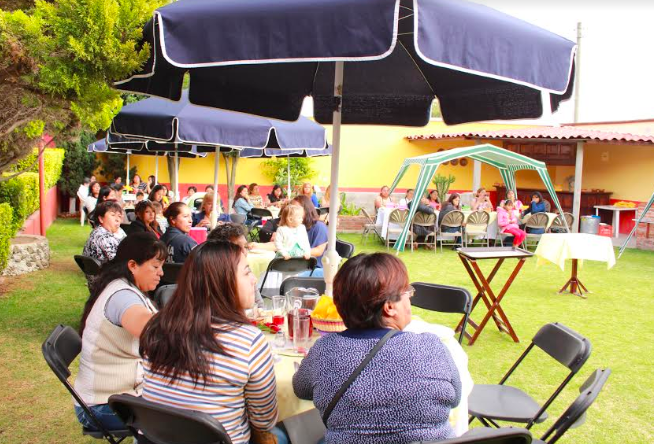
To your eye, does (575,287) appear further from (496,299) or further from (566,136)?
(566,136)

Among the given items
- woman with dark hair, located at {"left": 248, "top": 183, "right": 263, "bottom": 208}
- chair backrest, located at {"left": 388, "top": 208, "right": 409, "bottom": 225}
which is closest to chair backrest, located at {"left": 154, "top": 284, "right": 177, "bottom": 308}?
chair backrest, located at {"left": 388, "top": 208, "right": 409, "bottom": 225}

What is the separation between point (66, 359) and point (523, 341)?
4.47 m

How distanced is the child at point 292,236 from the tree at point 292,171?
1328 cm

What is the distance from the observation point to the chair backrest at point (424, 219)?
12.4 metres

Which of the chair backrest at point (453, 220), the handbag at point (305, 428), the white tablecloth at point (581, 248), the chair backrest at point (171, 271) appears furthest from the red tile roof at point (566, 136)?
the handbag at point (305, 428)

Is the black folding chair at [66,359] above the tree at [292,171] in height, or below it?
below

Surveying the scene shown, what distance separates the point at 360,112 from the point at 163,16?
2.42m

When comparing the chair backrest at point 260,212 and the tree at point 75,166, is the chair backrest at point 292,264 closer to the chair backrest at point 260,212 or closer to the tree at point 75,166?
the chair backrest at point 260,212

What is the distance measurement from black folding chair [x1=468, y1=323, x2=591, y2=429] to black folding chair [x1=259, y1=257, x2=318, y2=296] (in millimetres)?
2539

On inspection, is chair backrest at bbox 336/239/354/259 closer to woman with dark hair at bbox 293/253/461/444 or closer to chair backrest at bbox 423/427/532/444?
woman with dark hair at bbox 293/253/461/444

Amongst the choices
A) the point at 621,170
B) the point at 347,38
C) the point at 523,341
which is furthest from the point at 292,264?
the point at 621,170

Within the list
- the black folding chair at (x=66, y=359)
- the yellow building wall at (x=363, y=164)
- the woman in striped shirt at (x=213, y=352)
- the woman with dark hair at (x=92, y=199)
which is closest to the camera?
the woman in striped shirt at (x=213, y=352)

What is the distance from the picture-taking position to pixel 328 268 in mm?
3371

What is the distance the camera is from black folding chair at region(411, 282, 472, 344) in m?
3.77
